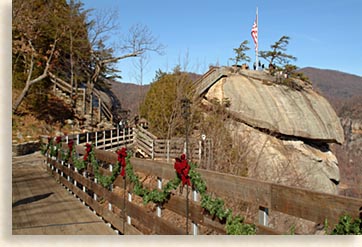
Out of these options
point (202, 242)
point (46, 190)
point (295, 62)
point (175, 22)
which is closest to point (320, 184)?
point (295, 62)

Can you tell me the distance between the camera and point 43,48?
1283 centimetres

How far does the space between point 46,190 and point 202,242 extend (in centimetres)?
316

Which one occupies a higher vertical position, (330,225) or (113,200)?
(330,225)

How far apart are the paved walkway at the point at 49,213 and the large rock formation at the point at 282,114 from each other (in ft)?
21.4

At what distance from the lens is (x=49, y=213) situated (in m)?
3.71

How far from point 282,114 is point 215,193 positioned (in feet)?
32.4

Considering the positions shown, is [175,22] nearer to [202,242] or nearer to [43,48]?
[202,242]

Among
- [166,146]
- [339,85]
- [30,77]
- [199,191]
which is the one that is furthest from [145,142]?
[339,85]

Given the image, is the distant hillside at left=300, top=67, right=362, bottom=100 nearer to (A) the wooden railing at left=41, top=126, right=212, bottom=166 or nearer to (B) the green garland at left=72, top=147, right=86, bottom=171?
(A) the wooden railing at left=41, top=126, right=212, bottom=166

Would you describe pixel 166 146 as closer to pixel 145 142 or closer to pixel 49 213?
pixel 145 142

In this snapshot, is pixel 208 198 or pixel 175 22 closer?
pixel 208 198

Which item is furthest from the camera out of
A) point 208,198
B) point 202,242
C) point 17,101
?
point 17,101

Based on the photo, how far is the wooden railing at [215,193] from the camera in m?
1.66

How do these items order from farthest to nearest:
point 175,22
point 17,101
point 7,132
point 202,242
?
point 17,101 → point 175,22 → point 7,132 → point 202,242
